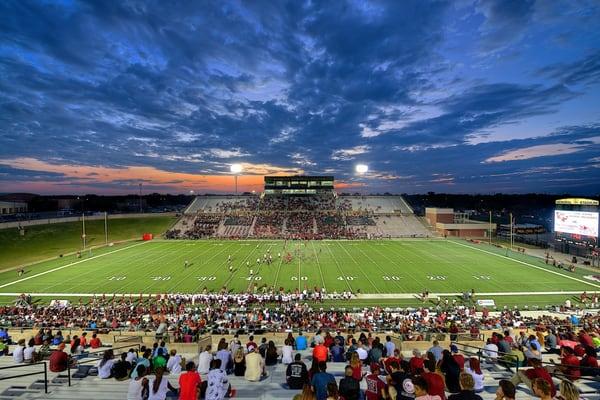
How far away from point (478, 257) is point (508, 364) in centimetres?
3921

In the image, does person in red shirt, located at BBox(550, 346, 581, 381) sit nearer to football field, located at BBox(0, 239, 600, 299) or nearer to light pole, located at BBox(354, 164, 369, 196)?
football field, located at BBox(0, 239, 600, 299)

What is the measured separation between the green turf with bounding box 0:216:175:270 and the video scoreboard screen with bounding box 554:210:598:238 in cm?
6850

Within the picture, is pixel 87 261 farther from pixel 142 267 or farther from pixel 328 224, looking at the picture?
pixel 328 224

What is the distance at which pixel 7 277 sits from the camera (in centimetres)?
3550

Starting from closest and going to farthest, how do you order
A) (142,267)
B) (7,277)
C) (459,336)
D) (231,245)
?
(459,336) < (7,277) < (142,267) < (231,245)

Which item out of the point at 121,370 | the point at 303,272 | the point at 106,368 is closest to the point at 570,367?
the point at 121,370

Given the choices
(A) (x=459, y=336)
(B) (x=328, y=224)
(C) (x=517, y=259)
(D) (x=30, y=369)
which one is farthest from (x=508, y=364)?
(B) (x=328, y=224)

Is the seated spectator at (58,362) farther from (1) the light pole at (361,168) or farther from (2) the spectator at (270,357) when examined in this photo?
(1) the light pole at (361,168)

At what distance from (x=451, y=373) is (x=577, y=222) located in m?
49.3

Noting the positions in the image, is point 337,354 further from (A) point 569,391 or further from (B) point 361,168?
(B) point 361,168

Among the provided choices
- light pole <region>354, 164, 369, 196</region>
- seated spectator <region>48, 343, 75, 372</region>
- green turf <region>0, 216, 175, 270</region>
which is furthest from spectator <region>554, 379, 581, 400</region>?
light pole <region>354, 164, 369, 196</region>

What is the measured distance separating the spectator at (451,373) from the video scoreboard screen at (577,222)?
46.5 meters

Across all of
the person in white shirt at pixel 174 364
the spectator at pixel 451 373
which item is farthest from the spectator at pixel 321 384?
the person in white shirt at pixel 174 364

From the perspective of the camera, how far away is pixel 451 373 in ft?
24.8
